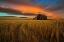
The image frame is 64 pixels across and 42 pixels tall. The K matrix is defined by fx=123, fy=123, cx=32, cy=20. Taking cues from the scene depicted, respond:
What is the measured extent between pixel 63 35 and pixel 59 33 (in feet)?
0.69

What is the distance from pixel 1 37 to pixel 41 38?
1.57 metres

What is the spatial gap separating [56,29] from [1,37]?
2461 millimetres

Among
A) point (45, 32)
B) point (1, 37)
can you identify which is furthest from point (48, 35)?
point (1, 37)

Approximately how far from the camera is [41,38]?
4898mm

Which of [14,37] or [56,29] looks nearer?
[14,37]

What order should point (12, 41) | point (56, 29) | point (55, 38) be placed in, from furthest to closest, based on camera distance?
point (56, 29)
point (55, 38)
point (12, 41)

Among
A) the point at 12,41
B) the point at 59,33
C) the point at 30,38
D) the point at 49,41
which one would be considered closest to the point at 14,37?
the point at 12,41

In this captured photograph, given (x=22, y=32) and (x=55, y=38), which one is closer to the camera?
(x=55, y=38)

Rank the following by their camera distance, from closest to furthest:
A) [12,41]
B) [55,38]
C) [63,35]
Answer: [12,41] < [55,38] < [63,35]

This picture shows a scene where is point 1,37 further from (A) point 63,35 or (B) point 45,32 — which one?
(A) point 63,35

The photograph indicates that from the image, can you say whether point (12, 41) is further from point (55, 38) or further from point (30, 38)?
point (55, 38)

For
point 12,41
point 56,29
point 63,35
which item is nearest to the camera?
point 12,41

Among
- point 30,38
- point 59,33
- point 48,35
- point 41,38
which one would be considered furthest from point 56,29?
point 30,38

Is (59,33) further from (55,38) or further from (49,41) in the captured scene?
(49,41)
